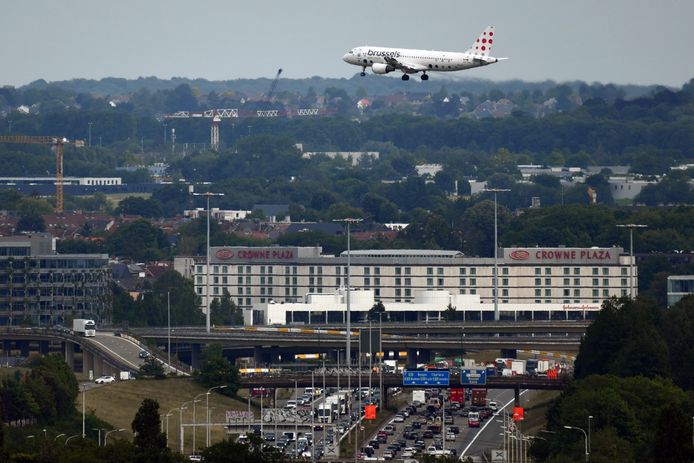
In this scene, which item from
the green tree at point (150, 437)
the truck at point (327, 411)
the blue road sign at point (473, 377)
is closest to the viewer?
the green tree at point (150, 437)

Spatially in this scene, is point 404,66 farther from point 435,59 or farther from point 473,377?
point 473,377

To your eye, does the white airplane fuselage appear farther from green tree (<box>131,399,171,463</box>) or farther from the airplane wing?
green tree (<box>131,399,171,463</box>)

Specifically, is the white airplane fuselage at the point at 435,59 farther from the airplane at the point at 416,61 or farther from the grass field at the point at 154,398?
the grass field at the point at 154,398

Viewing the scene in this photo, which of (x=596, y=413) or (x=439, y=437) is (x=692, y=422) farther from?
(x=439, y=437)

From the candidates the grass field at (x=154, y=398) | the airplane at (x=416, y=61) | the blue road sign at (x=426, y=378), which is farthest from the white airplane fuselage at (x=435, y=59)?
the grass field at (x=154, y=398)

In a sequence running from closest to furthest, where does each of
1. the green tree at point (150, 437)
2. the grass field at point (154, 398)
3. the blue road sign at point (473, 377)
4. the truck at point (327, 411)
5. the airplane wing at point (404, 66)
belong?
the green tree at point (150, 437) < the grass field at point (154, 398) < the airplane wing at point (404, 66) < the truck at point (327, 411) < the blue road sign at point (473, 377)

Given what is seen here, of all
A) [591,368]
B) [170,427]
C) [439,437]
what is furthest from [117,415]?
[591,368]

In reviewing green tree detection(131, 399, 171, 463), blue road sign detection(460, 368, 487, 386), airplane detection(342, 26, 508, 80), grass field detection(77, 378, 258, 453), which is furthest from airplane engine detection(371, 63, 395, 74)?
green tree detection(131, 399, 171, 463)
